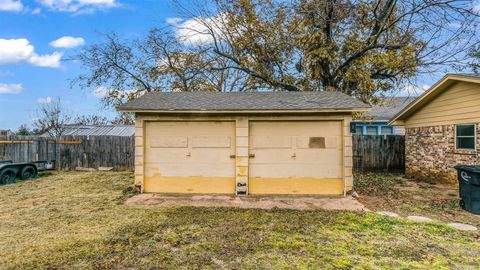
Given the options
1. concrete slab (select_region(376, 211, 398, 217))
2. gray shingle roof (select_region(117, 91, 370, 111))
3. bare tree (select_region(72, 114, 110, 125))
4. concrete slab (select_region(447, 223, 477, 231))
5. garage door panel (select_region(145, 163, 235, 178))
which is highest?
bare tree (select_region(72, 114, 110, 125))

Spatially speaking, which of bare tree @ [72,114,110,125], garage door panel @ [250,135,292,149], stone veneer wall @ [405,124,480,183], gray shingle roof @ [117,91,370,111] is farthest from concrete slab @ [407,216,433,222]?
bare tree @ [72,114,110,125]

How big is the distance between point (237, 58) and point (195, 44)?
2179 mm

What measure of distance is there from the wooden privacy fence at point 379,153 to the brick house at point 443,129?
857 millimetres

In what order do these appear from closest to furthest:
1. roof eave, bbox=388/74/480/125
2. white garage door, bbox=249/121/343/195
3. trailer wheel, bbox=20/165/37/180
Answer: white garage door, bbox=249/121/343/195
roof eave, bbox=388/74/480/125
trailer wheel, bbox=20/165/37/180

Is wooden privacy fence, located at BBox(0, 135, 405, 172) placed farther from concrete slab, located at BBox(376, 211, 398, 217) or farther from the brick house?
concrete slab, located at BBox(376, 211, 398, 217)

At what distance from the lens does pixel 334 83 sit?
41.6ft

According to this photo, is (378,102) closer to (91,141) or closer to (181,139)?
(181,139)

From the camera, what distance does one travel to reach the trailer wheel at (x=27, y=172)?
954cm

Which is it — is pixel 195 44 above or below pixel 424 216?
above

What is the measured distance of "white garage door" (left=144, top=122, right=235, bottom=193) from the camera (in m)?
7.04

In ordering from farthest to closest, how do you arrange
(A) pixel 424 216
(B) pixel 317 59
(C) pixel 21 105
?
(C) pixel 21 105, (B) pixel 317 59, (A) pixel 424 216

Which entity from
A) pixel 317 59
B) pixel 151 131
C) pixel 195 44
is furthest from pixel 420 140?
pixel 195 44

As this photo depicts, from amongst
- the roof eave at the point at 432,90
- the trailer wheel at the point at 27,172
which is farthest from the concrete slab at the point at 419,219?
the trailer wheel at the point at 27,172

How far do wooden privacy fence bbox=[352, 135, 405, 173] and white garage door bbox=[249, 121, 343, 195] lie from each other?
5.64 m
